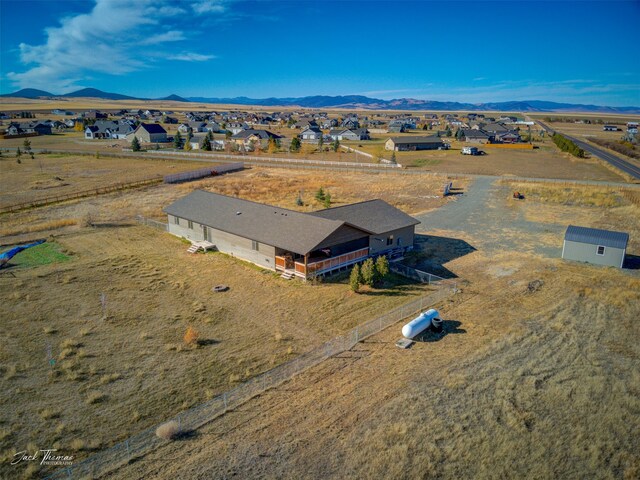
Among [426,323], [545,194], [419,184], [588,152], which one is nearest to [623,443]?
[426,323]

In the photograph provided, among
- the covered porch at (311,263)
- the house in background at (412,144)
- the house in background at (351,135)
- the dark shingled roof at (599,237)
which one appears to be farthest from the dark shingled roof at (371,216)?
the house in background at (351,135)

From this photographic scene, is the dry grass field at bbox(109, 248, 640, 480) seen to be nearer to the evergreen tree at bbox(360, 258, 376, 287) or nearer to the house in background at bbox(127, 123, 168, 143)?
the evergreen tree at bbox(360, 258, 376, 287)

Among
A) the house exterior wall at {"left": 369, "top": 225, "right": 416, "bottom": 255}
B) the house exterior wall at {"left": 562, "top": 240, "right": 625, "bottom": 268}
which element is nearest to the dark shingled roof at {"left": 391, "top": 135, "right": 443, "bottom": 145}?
the house exterior wall at {"left": 369, "top": 225, "right": 416, "bottom": 255}

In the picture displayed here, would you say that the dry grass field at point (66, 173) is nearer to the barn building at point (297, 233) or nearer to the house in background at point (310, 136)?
the barn building at point (297, 233)

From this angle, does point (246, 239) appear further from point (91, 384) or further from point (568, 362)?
point (568, 362)

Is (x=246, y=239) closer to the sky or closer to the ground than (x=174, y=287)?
closer to the sky

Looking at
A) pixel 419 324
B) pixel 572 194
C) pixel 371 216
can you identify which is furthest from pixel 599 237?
pixel 572 194
